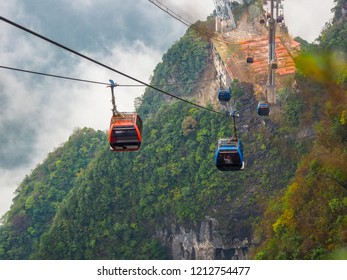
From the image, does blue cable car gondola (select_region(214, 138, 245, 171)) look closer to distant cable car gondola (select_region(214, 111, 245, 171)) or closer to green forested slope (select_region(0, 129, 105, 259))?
distant cable car gondola (select_region(214, 111, 245, 171))

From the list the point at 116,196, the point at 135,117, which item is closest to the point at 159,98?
the point at 116,196

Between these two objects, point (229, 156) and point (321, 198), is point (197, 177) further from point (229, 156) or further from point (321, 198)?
point (229, 156)

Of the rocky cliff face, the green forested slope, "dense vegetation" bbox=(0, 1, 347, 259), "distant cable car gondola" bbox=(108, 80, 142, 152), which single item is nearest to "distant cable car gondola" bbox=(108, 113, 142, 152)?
"distant cable car gondola" bbox=(108, 80, 142, 152)

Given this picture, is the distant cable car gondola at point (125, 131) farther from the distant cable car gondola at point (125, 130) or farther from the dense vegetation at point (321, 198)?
the dense vegetation at point (321, 198)

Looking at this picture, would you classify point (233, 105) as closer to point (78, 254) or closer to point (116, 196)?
point (116, 196)

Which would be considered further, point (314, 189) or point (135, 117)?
point (314, 189)

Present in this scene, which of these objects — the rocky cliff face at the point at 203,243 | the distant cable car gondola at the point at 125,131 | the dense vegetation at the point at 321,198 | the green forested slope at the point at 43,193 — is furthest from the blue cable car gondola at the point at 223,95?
the green forested slope at the point at 43,193
